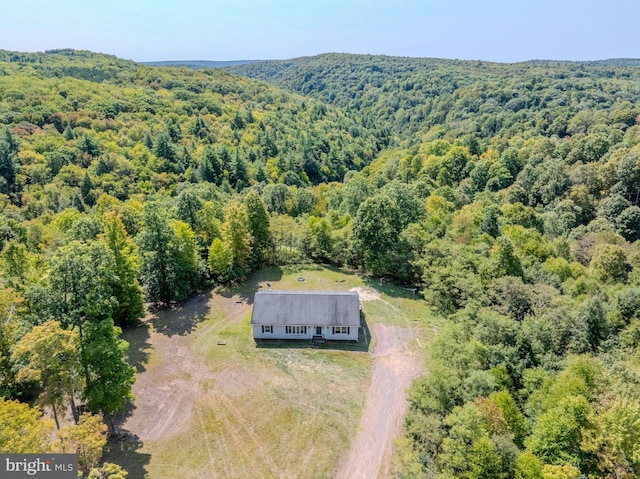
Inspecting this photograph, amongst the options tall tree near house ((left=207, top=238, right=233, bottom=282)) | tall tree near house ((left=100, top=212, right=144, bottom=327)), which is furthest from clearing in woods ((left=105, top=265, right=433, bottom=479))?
tall tree near house ((left=207, top=238, right=233, bottom=282))

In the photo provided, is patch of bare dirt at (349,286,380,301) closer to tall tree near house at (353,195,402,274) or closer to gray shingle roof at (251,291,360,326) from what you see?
tall tree near house at (353,195,402,274)

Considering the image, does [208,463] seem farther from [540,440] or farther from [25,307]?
[540,440]

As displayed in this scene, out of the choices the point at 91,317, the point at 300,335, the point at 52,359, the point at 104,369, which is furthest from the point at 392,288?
the point at 52,359

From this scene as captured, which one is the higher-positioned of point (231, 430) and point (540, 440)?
point (540, 440)

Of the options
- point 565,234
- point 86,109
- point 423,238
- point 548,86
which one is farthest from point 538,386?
point 548,86

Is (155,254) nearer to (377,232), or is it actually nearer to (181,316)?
(181,316)

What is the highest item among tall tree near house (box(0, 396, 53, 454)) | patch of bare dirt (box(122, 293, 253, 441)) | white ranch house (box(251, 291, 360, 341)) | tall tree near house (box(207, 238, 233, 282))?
tall tree near house (box(0, 396, 53, 454))

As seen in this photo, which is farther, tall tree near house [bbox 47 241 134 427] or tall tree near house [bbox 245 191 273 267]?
tall tree near house [bbox 245 191 273 267]
